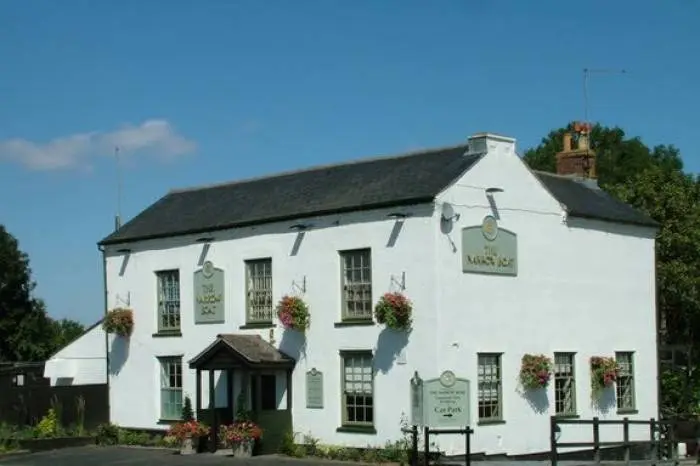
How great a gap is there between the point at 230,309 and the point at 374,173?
17.2ft

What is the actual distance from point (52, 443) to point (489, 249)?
1377 cm

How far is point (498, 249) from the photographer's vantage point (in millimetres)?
26281

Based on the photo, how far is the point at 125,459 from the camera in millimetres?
27891

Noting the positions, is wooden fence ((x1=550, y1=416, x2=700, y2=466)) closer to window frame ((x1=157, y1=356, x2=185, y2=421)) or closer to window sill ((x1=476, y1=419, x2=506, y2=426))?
window sill ((x1=476, y1=419, x2=506, y2=426))

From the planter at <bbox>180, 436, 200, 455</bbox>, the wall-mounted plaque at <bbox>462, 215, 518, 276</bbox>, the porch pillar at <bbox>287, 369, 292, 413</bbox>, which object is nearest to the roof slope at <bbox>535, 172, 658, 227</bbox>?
the wall-mounted plaque at <bbox>462, 215, 518, 276</bbox>

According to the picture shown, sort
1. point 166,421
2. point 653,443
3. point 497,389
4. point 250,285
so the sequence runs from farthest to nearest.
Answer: point 166,421 < point 250,285 < point 497,389 < point 653,443

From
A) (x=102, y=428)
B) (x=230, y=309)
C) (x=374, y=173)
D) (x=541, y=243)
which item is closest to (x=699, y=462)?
(x=541, y=243)

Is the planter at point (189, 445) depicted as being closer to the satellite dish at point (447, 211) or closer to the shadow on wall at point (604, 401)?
the satellite dish at point (447, 211)

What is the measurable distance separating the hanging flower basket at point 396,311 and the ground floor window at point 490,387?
2.00m

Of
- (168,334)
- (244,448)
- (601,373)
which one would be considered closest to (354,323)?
(244,448)

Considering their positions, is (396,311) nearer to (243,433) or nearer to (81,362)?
(243,433)

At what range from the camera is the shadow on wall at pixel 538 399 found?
26.8 metres

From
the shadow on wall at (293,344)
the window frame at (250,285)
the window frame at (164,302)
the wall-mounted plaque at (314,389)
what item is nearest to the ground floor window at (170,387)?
the window frame at (164,302)

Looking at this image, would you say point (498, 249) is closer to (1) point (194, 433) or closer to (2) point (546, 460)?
(2) point (546, 460)
